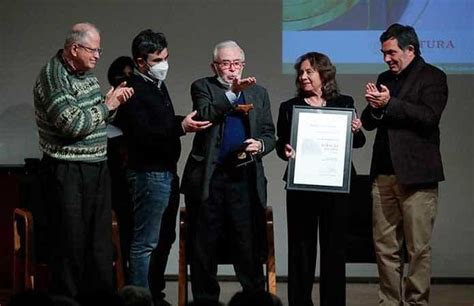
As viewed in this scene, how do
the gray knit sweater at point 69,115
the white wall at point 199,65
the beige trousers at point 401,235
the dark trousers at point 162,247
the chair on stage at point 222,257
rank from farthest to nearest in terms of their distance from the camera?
the white wall at point 199,65
the dark trousers at point 162,247
the chair on stage at point 222,257
the beige trousers at point 401,235
the gray knit sweater at point 69,115

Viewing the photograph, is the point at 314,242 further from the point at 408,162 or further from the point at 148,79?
the point at 148,79

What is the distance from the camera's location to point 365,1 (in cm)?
683

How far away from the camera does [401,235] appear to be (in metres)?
5.29

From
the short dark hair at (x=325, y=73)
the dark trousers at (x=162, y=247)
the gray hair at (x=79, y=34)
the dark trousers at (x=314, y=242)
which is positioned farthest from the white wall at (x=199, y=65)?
the gray hair at (x=79, y=34)

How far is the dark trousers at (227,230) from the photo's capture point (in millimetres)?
5086

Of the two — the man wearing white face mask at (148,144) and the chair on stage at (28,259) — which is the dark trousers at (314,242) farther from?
the chair on stage at (28,259)

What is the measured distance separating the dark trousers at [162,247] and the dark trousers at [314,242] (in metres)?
0.69

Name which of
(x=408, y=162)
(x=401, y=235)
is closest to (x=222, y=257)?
(x=401, y=235)

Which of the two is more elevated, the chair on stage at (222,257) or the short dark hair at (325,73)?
the short dark hair at (325,73)

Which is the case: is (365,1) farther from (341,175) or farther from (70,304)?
(70,304)

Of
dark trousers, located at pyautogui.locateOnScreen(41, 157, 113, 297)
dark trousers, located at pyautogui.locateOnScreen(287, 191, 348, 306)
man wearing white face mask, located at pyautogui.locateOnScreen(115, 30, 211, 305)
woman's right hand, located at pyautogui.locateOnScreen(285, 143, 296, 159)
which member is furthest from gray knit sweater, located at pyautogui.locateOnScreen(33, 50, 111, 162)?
dark trousers, located at pyautogui.locateOnScreen(287, 191, 348, 306)

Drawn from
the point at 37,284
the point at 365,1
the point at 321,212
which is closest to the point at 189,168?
the point at 321,212

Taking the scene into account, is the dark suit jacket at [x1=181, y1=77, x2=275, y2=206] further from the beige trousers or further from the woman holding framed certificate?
the beige trousers

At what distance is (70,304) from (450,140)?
4.08 metres
